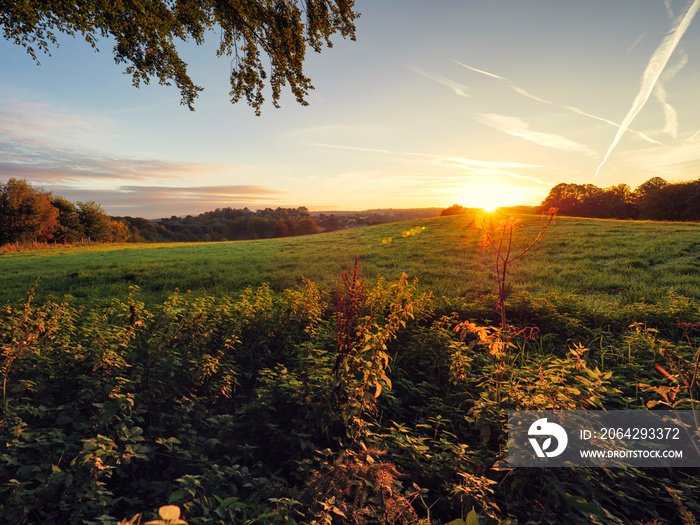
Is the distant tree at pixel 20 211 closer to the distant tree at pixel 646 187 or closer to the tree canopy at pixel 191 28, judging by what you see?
the tree canopy at pixel 191 28

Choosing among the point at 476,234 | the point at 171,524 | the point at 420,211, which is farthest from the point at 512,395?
the point at 420,211

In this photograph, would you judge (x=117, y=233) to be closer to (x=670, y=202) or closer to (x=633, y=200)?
(x=670, y=202)

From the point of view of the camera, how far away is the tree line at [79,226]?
49.1 metres

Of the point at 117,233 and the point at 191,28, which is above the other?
the point at 191,28

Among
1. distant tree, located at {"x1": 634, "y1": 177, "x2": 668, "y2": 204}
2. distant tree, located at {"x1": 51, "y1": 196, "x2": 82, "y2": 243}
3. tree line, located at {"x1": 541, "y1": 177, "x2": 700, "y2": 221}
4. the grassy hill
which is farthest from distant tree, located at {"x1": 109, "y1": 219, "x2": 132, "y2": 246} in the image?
distant tree, located at {"x1": 634, "y1": 177, "x2": 668, "y2": 204}

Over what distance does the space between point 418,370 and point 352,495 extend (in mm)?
2825

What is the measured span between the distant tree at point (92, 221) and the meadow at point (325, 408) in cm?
8211

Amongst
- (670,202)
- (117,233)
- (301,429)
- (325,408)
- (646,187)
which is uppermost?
(646,187)

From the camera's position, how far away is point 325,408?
301cm

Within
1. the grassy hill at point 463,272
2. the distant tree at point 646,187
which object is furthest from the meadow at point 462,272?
the distant tree at point 646,187

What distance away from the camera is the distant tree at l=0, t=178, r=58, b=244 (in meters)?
48.6

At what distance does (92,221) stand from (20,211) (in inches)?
734

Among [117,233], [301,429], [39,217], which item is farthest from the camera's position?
[117,233]

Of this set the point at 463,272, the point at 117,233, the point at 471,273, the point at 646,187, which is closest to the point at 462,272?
the point at 463,272
